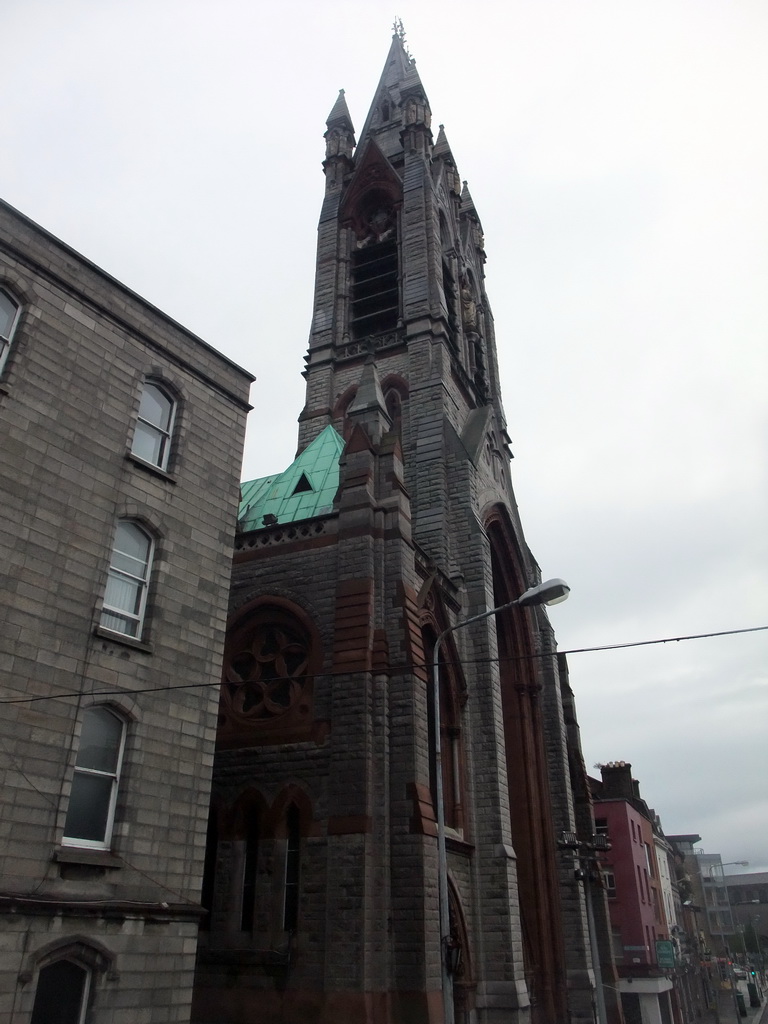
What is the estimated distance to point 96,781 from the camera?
40.1ft

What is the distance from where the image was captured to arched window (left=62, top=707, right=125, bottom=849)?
11.8 metres

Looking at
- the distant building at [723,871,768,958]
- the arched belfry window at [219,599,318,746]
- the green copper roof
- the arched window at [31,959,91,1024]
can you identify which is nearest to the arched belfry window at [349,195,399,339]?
the green copper roof

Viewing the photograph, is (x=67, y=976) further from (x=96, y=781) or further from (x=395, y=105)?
(x=395, y=105)

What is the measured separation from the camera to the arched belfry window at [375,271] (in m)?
36.8

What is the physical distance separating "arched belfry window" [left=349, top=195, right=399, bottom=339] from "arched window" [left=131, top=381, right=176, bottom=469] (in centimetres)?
2112

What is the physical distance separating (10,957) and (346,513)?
12695 millimetres

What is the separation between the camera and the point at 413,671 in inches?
746

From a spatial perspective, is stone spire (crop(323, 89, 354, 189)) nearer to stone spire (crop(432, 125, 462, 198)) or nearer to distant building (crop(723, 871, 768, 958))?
stone spire (crop(432, 125, 462, 198))

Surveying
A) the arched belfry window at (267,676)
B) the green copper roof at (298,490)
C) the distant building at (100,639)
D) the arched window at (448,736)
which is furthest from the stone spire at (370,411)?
the distant building at (100,639)

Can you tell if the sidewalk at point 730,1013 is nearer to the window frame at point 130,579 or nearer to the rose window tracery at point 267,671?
the rose window tracery at point 267,671

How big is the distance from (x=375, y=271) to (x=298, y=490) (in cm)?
1661

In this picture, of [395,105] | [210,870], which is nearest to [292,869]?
[210,870]

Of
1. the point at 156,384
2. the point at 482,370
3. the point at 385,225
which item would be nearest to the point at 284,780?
the point at 156,384

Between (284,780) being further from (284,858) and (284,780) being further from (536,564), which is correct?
(536,564)
